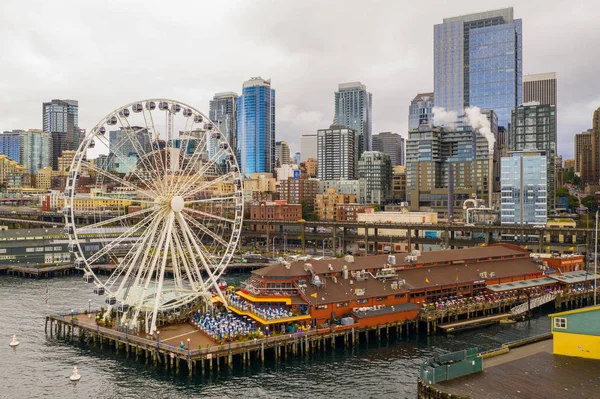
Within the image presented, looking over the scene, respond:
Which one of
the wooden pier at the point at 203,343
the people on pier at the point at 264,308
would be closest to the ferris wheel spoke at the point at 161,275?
the wooden pier at the point at 203,343

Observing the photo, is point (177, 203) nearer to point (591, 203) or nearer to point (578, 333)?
point (578, 333)

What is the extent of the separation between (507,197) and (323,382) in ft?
348

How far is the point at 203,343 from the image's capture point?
5703 centimetres

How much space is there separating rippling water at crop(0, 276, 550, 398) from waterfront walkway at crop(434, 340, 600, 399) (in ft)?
31.5

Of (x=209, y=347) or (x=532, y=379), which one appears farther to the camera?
(x=209, y=347)

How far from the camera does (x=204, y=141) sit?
2741 inches

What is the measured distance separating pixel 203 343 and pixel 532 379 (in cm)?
3263

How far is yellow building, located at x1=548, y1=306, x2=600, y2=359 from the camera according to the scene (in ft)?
141

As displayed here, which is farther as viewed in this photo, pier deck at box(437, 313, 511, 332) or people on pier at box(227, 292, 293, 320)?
pier deck at box(437, 313, 511, 332)

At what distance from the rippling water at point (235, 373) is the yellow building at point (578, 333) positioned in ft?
44.3

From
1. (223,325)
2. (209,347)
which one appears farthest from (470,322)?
A: (209,347)

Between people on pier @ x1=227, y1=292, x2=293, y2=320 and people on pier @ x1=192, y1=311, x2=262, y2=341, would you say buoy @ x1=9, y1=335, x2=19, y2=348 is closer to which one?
people on pier @ x1=192, y1=311, x2=262, y2=341

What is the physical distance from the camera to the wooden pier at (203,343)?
5459 centimetres

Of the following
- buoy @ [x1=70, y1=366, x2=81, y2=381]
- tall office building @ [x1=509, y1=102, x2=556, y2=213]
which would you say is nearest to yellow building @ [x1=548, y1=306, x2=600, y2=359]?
buoy @ [x1=70, y1=366, x2=81, y2=381]
